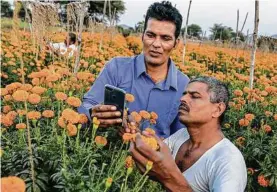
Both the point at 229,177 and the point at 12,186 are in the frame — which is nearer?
the point at 12,186

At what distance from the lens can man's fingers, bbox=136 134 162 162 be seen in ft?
6.02

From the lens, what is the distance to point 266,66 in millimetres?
8938

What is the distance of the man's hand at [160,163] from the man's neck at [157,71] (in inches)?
52.2

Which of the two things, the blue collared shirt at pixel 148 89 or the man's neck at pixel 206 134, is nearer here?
the man's neck at pixel 206 134

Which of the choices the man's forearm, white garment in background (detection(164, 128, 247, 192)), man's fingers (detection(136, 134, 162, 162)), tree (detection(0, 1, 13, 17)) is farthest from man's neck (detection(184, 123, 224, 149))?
tree (detection(0, 1, 13, 17))

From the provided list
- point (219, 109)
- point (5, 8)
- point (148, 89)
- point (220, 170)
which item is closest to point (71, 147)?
point (220, 170)

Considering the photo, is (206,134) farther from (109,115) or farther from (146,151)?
(146,151)

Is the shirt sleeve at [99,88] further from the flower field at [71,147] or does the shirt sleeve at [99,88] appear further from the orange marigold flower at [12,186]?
the orange marigold flower at [12,186]

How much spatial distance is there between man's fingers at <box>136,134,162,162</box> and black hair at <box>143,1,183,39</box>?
141 centimetres

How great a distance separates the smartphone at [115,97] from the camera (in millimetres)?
2252

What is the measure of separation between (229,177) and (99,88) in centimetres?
135

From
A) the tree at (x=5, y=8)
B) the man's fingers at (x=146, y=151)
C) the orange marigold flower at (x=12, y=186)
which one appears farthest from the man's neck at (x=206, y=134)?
the tree at (x=5, y=8)

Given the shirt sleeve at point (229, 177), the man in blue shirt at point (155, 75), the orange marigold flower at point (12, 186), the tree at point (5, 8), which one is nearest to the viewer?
the orange marigold flower at point (12, 186)

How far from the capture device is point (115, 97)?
2293 millimetres
